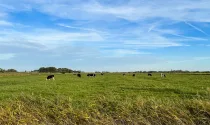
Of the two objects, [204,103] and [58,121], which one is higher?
[204,103]

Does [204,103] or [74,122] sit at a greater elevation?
[204,103]

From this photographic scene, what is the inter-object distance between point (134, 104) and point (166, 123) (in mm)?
1000

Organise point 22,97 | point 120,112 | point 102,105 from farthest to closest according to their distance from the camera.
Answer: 1. point 22,97
2. point 102,105
3. point 120,112

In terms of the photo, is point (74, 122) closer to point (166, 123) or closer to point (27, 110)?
point (27, 110)

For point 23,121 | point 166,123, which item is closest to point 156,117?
point 166,123

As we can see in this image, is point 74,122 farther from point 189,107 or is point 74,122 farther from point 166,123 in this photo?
point 189,107

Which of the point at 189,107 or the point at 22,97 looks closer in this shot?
the point at 189,107

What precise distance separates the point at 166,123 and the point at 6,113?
12.3ft

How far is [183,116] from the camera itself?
244 inches

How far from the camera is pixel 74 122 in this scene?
6.29 metres

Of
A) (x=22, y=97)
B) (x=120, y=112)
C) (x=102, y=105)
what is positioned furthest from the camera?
(x=22, y=97)

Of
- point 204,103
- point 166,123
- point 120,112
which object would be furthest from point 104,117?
point 204,103

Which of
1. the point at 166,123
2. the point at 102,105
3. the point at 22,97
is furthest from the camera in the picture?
the point at 22,97

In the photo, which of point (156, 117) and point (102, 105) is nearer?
point (156, 117)
